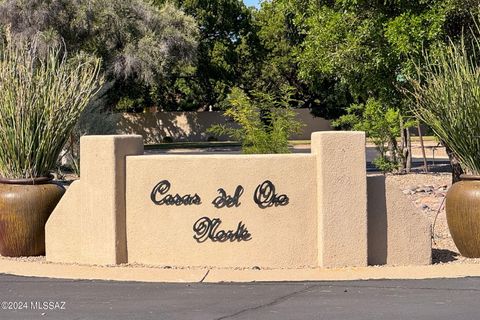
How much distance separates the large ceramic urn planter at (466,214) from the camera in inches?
392

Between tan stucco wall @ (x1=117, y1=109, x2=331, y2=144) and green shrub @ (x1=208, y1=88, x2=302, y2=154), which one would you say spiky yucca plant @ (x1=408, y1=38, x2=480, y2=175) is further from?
tan stucco wall @ (x1=117, y1=109, x2=331, y2=144)

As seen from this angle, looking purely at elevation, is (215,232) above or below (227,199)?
below

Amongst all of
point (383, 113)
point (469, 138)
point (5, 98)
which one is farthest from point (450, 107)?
point (383, 113)

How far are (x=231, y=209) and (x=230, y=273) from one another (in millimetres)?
850

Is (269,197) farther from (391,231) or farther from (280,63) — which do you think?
(280,63)

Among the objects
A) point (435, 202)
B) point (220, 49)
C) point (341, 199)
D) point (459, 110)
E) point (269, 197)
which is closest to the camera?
point (341, 199)

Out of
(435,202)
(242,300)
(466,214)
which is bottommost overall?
(242,300)

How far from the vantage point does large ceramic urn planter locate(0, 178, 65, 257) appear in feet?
34.4

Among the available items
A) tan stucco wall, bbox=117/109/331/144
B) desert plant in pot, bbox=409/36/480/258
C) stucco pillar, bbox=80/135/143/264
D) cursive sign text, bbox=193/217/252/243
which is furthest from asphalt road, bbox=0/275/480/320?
tan stucco wall, bbox=117/109/331/144

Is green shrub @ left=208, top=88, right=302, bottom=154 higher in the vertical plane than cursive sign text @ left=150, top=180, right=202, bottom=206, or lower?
higher

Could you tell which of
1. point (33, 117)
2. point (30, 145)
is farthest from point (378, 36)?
point (30, 145)

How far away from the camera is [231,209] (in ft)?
32.7

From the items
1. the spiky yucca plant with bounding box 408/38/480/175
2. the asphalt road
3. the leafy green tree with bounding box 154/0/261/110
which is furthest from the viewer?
the leafy green tree with bounding box 154/0/261/110

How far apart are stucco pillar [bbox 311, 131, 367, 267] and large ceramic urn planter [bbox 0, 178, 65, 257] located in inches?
142
